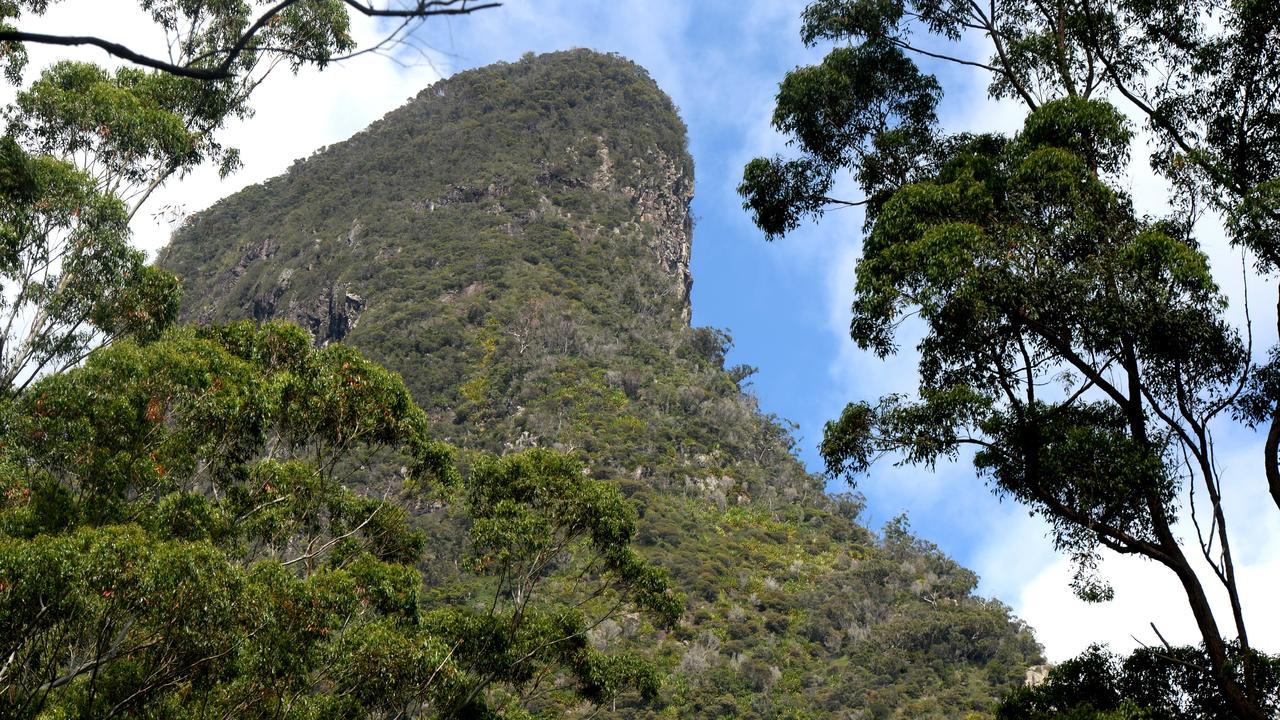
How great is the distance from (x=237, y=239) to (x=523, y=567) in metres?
123

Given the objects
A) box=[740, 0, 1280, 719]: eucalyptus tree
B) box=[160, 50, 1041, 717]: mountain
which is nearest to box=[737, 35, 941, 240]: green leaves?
box=[740, 0, 1280, 719]: eucalyptus tree

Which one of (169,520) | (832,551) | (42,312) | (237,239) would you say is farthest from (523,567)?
(237,239)

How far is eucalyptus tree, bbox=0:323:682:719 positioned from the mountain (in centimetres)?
851

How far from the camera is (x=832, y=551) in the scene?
67.7m

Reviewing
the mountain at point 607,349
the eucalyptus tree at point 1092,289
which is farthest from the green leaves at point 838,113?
the mountain at point 607,349

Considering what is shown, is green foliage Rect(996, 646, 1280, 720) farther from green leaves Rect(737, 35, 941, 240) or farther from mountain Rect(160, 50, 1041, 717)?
mountain Rect(160, 50, 1041, 717)

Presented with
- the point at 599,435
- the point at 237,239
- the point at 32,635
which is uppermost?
the point at 237,239

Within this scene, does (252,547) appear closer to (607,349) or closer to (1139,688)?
(1139,688)

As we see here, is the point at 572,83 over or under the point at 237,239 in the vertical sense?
over

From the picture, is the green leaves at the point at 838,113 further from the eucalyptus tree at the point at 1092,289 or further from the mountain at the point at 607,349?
the mountain at the point at 607,349

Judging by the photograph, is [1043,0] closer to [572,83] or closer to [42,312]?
[42,312]

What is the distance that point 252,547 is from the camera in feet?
52.9

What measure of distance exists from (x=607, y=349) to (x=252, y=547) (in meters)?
70.8

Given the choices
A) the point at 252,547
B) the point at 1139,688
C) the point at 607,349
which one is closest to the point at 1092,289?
the point at 1139,688
